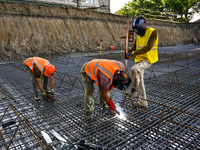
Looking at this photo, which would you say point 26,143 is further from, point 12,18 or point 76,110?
point 12,18

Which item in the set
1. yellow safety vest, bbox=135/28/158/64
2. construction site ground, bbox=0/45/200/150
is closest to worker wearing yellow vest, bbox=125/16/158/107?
yellow safety vest, bbox=135/28/158/64

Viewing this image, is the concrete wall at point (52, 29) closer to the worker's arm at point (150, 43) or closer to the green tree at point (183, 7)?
the worker's arm at point (150, 43)

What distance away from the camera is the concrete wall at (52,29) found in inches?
515

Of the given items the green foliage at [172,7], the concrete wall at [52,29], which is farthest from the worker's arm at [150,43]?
the green foliage at [172,7]

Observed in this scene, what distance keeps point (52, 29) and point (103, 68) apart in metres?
14.0

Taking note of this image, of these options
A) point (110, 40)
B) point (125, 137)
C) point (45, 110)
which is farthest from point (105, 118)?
point (110, 40)

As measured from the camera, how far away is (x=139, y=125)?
10.0 feet

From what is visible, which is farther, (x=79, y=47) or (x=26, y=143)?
(x=79, y=47)

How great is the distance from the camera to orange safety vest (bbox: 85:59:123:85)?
2.68 metres

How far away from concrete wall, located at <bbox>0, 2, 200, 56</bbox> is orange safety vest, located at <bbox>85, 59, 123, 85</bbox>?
11435 millimetres

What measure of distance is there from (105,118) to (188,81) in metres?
4.13

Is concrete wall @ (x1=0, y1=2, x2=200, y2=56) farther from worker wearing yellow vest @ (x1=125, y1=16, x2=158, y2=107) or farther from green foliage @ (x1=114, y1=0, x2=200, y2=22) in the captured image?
green foliage @ (x1=114, y1=0, x2=200, y2=22)

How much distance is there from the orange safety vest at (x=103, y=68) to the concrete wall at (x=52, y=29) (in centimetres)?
1144

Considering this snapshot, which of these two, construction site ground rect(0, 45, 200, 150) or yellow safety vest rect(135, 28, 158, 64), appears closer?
construction site ground rect(0, 45, 200, 150)
